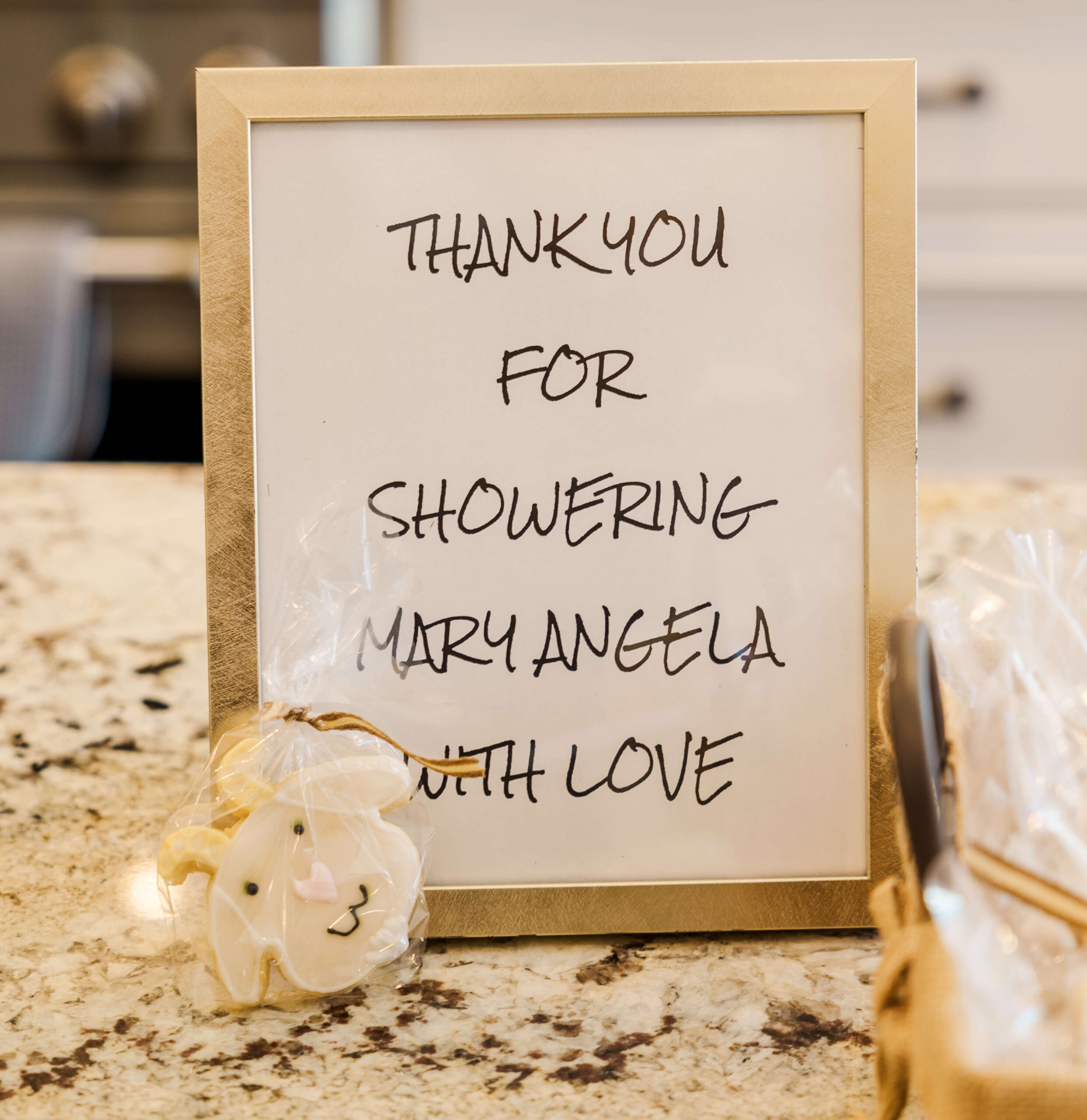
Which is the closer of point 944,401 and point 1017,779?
point 1017,779

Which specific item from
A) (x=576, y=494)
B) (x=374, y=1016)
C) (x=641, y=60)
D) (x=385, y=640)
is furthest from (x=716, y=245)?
(x=641, y=60)

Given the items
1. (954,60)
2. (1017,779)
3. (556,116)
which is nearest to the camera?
(1017,779)

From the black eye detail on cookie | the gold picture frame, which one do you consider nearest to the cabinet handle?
the gold picture frame

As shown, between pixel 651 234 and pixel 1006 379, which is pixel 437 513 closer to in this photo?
pixel 651 234

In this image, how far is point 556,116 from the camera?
16.0 inches

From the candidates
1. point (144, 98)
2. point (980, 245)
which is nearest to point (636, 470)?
point (980, 245)

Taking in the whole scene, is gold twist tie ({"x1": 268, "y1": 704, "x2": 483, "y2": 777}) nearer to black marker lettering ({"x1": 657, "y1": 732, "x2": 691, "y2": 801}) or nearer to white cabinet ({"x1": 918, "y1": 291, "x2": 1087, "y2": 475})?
black marker lettering ({"x1": 657, "y1": 732, "x2": 691, "y2": 801})

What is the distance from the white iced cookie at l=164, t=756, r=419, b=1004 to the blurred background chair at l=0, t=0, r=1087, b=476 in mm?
1191

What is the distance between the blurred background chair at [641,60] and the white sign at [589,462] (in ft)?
3.70

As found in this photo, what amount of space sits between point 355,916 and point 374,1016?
37mm

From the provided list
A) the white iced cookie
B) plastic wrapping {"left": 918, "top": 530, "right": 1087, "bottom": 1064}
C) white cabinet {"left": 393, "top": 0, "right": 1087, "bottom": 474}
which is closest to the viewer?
plastic wrapping {"left": 918, "top": 530, "right": 1087, "bottom": 1064}

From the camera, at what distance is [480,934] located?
0.41m

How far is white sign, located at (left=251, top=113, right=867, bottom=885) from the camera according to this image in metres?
0.41

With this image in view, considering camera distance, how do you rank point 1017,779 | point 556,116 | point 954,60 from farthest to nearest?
1. point 954,60
2. point 556,116
3. point 1017,779
